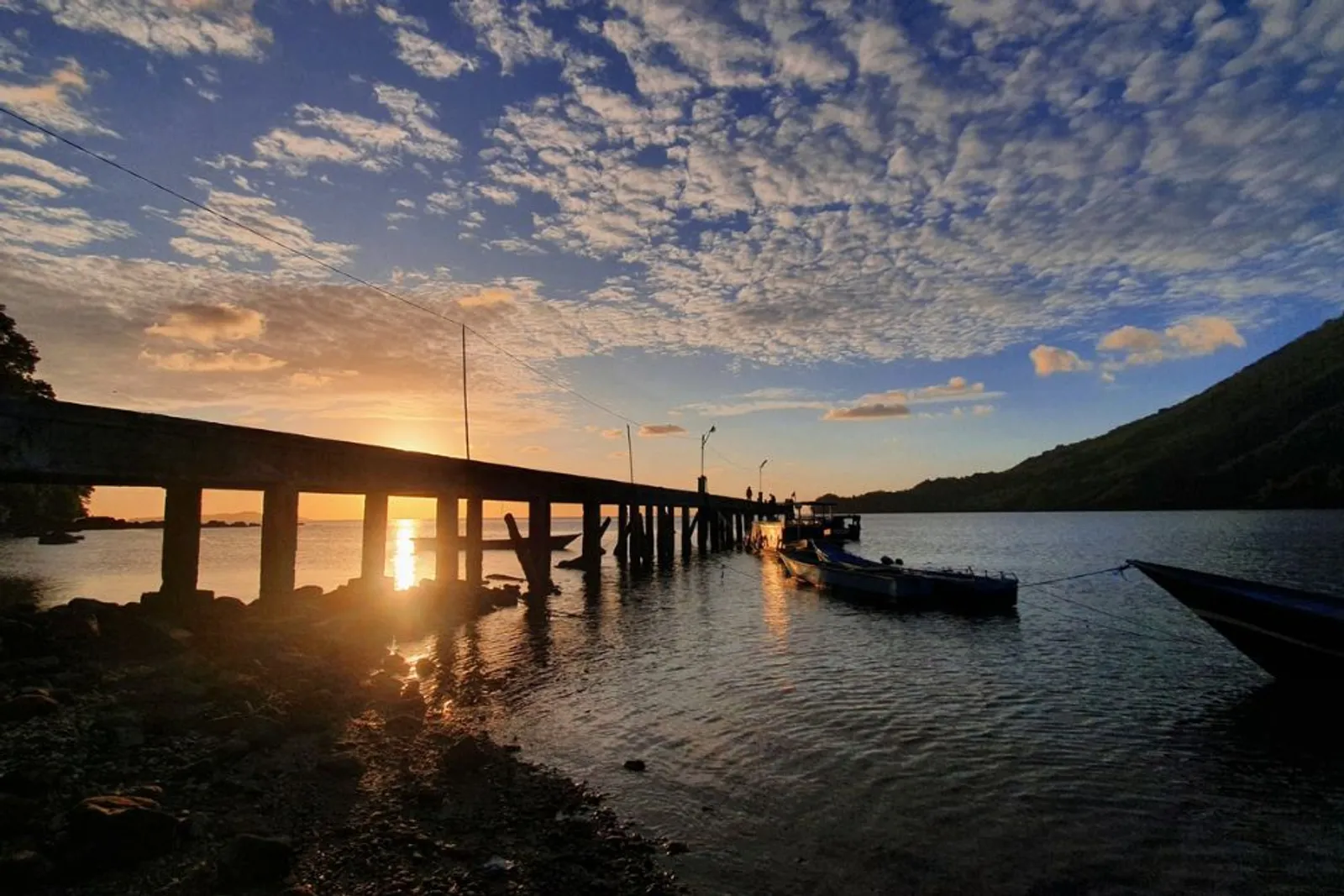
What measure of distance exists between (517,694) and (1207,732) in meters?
13.8

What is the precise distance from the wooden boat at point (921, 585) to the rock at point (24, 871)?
2881cm

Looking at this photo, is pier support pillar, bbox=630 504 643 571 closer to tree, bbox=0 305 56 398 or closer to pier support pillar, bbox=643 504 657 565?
pier support pillar, bbox=643 504 657 565

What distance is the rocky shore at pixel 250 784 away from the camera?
6719 millimetres

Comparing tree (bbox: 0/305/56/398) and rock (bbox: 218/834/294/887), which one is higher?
tree (bbox: 0/305/56/398)

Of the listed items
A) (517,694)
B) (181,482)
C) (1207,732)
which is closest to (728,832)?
(517,694)

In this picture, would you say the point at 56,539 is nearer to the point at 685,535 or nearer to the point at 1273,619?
the point at 685,535

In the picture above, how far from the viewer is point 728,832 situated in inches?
343

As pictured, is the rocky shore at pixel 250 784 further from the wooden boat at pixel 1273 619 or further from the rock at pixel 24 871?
the wooden boat at pixel 1273 619

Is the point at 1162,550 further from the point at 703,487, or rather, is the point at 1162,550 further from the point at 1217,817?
the point at 1217,817

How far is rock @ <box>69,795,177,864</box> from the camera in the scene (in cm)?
657

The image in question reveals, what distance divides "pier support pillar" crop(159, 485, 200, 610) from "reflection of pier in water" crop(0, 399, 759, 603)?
21 mm

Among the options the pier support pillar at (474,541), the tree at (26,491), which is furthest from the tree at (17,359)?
the pier support pillar at (474,541)

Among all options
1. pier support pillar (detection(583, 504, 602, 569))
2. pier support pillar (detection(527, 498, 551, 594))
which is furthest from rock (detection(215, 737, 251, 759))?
pier support pillar (detection(583, 504, 602, 569))

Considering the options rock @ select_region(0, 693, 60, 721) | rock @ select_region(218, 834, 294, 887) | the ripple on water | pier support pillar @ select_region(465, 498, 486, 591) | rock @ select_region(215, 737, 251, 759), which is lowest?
the ripple on water
